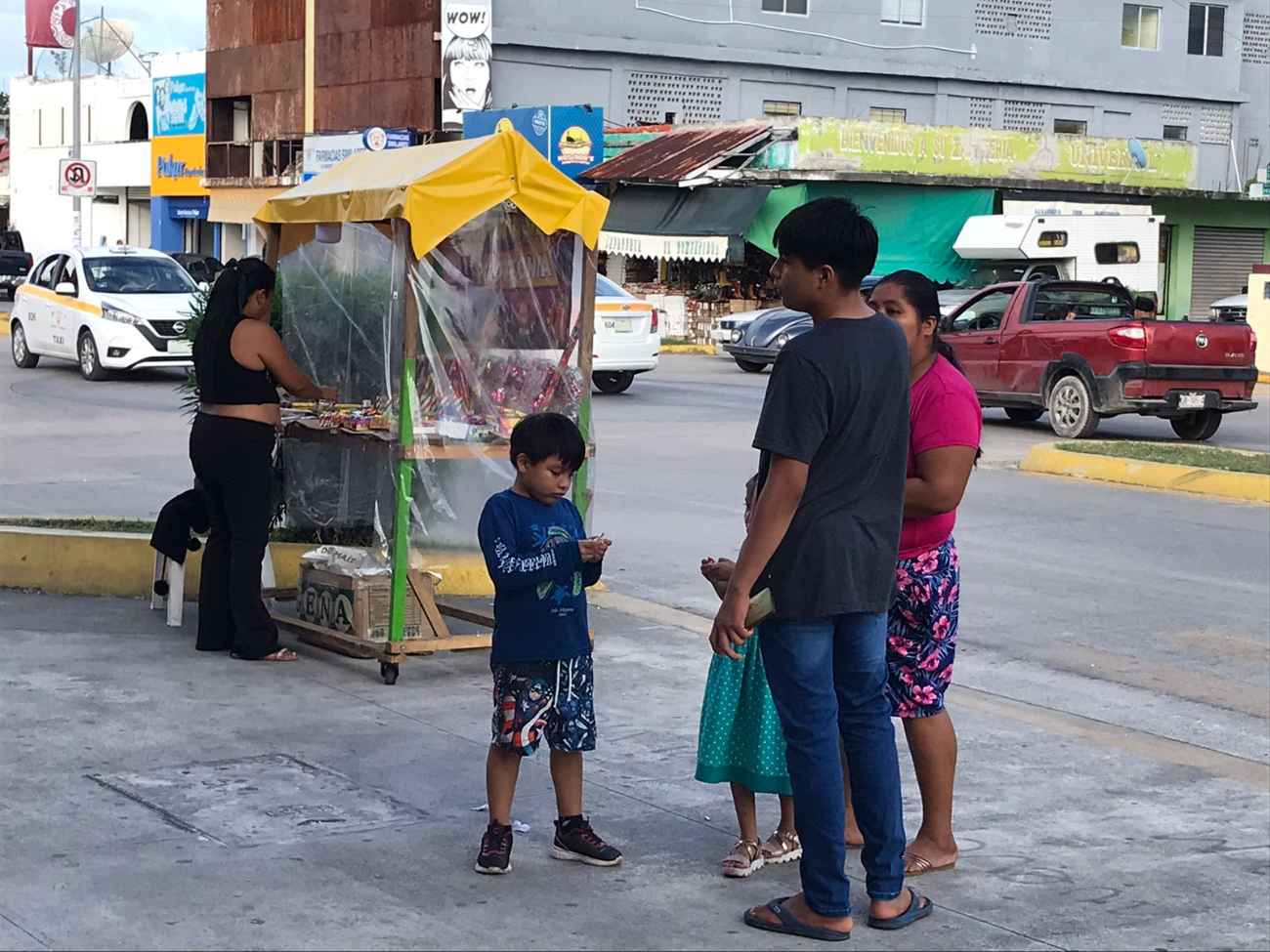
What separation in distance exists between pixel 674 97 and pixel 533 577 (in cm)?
3734

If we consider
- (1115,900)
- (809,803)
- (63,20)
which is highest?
(63,20)

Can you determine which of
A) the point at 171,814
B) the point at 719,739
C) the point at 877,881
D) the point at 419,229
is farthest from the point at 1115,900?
the point at 419,229

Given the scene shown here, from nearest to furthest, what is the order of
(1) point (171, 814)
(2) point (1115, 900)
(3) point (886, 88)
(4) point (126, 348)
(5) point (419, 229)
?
(2) point (1115, 900)
(1) point (171, 814)
(5) point (419, 229)
(4) point (126, 348)
(3) point (886, 88)

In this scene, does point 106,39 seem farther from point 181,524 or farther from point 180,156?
Result: point 181,524

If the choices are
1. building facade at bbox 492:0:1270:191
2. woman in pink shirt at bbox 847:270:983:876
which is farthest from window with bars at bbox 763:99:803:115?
woman in pink shirt at bbox 847:270:983:876

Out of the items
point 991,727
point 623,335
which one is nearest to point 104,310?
point 623,335

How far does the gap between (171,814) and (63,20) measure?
3059cm

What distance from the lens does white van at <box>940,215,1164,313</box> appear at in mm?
29797

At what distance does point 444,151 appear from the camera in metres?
7.64

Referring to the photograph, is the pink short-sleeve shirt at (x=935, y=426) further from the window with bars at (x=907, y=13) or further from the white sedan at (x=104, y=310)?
the window with bars at (x=907, y=13)

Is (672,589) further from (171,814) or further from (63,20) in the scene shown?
(63,20)

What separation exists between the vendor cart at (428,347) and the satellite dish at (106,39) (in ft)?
166

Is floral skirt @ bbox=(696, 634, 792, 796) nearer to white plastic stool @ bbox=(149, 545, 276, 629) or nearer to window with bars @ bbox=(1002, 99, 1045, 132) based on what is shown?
white plastic stool @ bbox=(149, 545, 276, 629)

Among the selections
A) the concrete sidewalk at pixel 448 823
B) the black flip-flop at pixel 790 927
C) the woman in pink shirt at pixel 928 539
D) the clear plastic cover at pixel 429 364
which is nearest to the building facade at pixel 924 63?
the clear plastic cover at pixel 429 364
